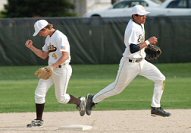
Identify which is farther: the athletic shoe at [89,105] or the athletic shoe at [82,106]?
the athletic shoe at [89,105]

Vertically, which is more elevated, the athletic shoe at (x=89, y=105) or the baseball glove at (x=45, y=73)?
the baseball glove at (x=45, y=73)

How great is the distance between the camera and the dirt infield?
11.6m

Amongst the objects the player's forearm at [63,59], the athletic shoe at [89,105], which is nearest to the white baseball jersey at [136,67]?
the athletic shoe at [89,105]

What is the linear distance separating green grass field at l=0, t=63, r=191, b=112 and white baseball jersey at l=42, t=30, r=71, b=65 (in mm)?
3423

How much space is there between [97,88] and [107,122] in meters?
7.36

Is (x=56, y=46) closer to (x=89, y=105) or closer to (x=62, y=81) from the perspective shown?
(x=62, y=81)

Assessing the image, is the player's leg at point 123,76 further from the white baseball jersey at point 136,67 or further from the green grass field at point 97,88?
the green grass field at point 97,88

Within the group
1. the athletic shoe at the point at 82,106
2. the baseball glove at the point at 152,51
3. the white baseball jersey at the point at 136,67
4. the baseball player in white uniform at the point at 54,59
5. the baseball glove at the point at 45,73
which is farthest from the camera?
the athletic shoe at the point at 82,106

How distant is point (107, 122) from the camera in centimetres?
1276

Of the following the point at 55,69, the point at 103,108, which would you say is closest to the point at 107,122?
the point at 55,69

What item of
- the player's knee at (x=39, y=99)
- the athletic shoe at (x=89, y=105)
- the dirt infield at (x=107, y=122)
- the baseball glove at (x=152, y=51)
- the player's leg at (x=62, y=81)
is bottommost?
the dirt infield at (x=107, y=122)

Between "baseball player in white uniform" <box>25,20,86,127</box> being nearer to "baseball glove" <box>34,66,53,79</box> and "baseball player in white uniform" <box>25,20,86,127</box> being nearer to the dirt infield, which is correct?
"baseball glove" <box>34,66,53,79</box>

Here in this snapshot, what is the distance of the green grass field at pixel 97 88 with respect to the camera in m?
16.1

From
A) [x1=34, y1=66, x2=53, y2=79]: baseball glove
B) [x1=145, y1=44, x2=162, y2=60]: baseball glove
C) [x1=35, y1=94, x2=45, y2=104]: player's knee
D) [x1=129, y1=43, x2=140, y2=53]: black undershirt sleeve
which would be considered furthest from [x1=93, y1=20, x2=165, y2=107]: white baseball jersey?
[x1=35, y1=94, x2=45, y2=104]: player's knee
